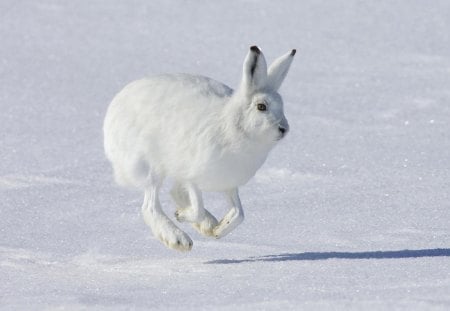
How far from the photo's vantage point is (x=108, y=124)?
647 centimetres

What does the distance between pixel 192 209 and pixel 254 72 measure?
2.59ft

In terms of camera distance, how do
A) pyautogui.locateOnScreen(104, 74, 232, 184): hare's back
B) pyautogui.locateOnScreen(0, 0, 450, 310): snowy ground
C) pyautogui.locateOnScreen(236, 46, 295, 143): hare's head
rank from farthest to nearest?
pyautogui.locateOnScreen(104, 74, 232, 184): hare's back → pyautogui.locateOnScreen(236, 46, 295, 143): hare's head → pyautogui.locateOnScreen(0, 0, 450, 310): snowy ground

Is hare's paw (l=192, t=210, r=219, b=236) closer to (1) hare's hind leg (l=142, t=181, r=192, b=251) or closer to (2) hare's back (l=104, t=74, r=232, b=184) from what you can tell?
(1) hare's hind leg (l=142, t=181, r=192, b=251)

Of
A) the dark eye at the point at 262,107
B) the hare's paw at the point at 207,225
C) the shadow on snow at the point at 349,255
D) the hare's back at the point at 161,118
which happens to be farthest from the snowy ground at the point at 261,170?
the dark eye at the point at 262,107

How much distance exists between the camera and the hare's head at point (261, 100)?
5.87m

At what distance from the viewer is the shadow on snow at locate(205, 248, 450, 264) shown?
602 centimetres

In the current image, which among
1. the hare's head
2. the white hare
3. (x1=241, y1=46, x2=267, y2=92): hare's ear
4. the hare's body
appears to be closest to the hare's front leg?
the white hare

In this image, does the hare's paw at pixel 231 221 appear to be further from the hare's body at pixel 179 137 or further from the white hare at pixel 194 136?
the hare's body at pixel 179 137

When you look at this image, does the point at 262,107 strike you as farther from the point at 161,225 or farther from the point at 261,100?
the point at 161,225

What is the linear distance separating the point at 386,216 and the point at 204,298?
108 inches

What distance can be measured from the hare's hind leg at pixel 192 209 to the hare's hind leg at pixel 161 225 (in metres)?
0.09

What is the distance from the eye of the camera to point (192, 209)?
627 centimetres

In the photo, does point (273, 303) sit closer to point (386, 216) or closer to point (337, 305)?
point (337, 305)

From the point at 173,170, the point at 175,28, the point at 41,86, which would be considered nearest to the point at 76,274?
the point at 173,170
